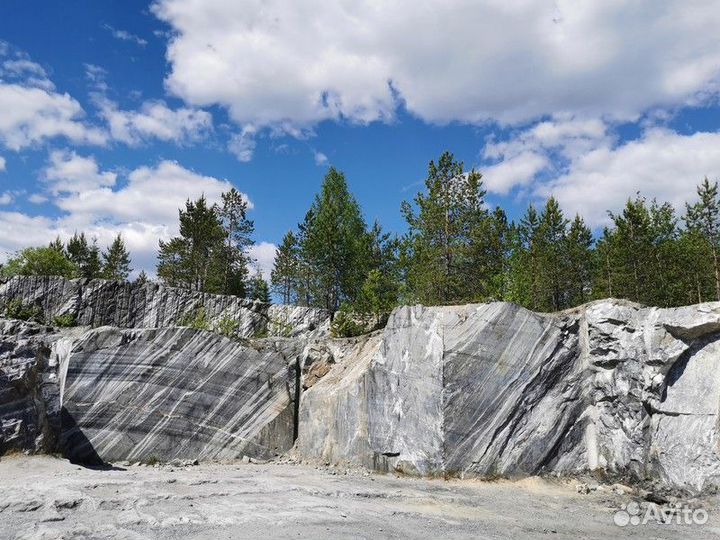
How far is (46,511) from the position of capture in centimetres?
768

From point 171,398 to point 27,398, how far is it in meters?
3.43

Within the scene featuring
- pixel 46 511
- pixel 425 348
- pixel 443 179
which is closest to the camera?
pixel 46 511

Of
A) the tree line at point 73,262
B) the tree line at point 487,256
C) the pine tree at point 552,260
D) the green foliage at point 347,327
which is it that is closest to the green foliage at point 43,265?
the tree line at point 73,262

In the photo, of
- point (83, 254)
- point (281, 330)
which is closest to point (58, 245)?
point (83, 254)

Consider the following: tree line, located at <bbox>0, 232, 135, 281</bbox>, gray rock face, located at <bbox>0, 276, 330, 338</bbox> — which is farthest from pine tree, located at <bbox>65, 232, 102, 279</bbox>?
gray rock face, located at <bbox>0, 276, 330, 338</bbox>

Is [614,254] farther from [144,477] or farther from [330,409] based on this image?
[144,477]

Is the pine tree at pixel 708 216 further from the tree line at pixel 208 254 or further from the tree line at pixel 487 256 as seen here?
the tree line at pixel 208 254

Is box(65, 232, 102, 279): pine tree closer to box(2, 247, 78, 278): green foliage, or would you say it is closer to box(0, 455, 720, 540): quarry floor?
box(2, 247, 78, 278): green foliage

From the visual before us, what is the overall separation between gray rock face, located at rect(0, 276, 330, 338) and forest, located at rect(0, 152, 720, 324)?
109 inches

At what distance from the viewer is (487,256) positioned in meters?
24.8

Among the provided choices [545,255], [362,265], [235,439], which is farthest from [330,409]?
[545,255]

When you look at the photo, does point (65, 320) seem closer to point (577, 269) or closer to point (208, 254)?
point (208, 254)

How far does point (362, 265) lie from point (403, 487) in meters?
20.7

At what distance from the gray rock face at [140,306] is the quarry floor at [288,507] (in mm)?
14134
